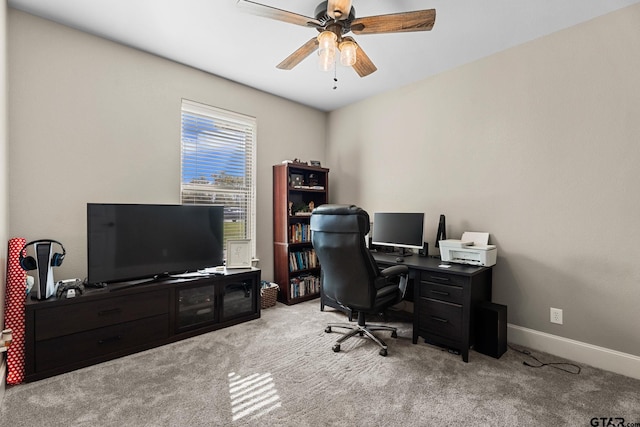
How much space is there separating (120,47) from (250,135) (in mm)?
1475

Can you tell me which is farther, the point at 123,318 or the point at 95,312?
the point at 123,318

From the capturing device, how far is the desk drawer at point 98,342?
79.1 inches

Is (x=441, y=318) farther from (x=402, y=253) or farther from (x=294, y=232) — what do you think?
(x=294, y=232)

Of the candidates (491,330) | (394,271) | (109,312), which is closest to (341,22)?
(394,271)

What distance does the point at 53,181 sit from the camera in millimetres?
2381

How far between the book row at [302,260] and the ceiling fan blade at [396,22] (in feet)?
8.47

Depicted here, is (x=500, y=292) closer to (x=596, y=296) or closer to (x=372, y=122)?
(x=596, y=296)

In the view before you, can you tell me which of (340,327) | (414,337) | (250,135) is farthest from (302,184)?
Result: (414,337)

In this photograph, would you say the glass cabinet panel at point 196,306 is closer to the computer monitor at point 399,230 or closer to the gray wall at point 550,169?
the computer monitor at point 399,230

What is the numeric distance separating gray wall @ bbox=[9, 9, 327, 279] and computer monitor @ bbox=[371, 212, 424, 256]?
2.22 metres

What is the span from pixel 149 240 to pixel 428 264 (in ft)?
8.05

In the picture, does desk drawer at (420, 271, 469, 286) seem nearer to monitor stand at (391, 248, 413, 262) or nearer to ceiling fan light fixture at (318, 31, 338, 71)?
monitor stand at (391, 248, 413, 262)

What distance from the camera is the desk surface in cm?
237

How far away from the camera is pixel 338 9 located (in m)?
1.74
